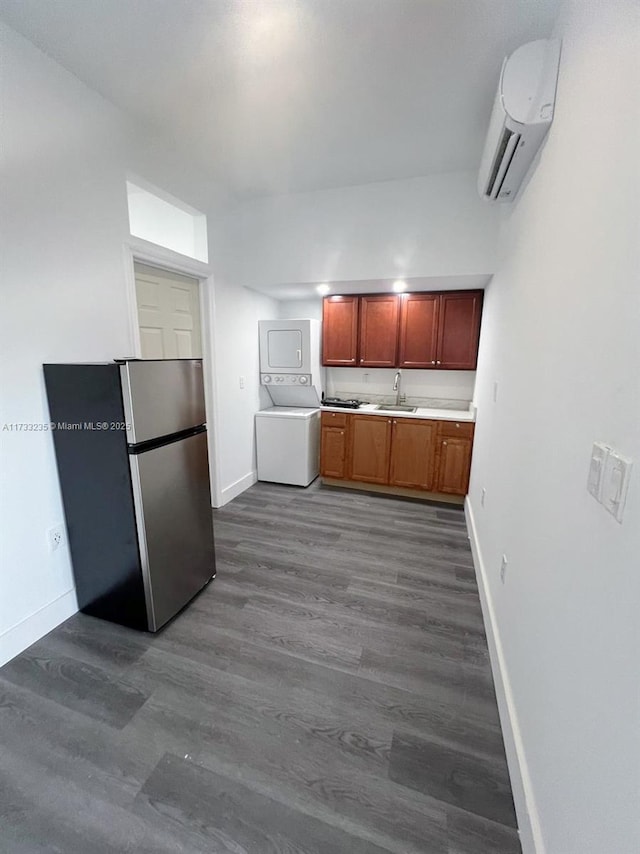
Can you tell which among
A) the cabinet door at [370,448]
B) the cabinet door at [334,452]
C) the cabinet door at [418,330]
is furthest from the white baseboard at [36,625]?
the cabinet door at [418,330]

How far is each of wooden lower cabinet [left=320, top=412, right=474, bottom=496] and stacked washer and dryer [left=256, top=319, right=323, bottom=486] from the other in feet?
0.72

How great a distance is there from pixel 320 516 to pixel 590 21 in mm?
2995

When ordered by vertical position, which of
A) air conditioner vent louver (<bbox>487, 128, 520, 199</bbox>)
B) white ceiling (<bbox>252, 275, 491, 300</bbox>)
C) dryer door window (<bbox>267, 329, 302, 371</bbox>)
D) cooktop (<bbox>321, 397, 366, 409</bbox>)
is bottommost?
cooktop (<bbox>321, 397, 366, 409</bbox>)

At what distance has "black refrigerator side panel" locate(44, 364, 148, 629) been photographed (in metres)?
1.61

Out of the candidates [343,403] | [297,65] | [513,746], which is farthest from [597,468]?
[343,403]

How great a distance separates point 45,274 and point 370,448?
276cm

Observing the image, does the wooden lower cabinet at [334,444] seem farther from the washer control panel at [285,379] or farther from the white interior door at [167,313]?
the white interior door at [167,313]

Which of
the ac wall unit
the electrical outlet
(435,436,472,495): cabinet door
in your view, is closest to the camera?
the ac wall unit

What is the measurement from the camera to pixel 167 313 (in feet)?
8.74

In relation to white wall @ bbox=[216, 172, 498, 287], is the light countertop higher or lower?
lower

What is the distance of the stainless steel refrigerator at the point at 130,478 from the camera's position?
161 cm

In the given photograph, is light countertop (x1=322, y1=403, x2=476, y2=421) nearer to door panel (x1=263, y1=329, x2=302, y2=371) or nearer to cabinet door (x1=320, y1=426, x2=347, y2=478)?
cabinet door (x1=320, y1=426, x2=347, y2=478)

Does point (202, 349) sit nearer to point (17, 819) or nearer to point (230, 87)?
point (230, 87)

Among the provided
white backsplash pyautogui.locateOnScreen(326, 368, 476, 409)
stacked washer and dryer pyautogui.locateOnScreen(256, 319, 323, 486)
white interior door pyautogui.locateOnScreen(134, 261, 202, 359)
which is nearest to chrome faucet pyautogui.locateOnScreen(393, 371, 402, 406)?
white backsplash pyautogui.locateOnScreen(326, 368, 476, 409)
